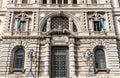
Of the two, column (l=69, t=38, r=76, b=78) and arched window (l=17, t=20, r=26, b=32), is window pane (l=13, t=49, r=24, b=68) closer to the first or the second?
arched window (l=17, t=20, r=26, b=32)

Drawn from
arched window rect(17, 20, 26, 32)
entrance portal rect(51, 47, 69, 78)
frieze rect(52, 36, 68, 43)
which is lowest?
entrance portal rect(51, 47, 69, 78)

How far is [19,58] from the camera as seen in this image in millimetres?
25969

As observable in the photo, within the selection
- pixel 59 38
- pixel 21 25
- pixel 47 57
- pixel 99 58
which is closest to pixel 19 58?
pixel 47 57

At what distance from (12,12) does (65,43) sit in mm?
9076

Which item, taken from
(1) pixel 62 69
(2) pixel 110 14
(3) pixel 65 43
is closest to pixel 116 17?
(2) pixel 110 14

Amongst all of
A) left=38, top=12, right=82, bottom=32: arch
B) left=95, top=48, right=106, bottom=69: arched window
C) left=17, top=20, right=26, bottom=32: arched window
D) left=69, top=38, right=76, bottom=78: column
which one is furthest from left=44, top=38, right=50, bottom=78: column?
left=95, top=48, right=106, bottom=69: arched window

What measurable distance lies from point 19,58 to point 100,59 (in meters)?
10.9

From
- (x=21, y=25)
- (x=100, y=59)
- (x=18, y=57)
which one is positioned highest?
(x=21, y=25)

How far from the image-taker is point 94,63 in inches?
1006

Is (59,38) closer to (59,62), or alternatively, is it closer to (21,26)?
(59,62)

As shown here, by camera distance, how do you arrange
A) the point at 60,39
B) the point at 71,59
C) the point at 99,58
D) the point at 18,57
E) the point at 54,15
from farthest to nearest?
the point at 54,15
the point at 60,39
the point at 99,58
the point at 18,57
the point at 71,59

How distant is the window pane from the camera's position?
83.8 feet

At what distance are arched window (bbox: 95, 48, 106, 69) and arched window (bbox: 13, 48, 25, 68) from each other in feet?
32.5

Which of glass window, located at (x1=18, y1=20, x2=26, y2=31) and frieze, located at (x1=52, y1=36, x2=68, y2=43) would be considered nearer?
frieze, located at (x1=52, y1=36, x2=68, y2=43)
